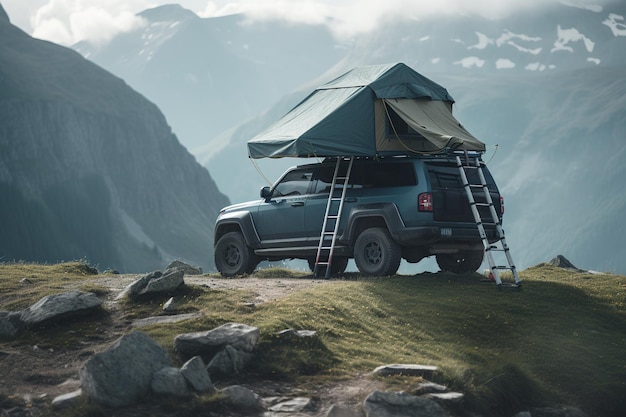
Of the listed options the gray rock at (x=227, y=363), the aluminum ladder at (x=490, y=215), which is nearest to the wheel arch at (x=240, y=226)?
the aluminum ladder at (x=490, y=215)

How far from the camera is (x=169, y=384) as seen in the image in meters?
11.4

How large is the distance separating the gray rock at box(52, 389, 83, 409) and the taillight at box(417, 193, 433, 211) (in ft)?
29.2

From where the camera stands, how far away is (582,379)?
1429cm

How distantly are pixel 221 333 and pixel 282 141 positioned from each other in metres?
7.87

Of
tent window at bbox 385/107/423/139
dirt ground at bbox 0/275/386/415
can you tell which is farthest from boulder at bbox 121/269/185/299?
tent window at bbox 385/107/423/139

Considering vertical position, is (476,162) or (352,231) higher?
(476,162)

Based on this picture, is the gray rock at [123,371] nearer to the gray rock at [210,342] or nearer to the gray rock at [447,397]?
the gray rock at [210,342]

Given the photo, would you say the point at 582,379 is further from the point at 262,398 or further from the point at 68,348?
the point at 68,348

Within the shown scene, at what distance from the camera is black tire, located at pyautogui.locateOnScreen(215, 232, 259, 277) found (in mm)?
21469

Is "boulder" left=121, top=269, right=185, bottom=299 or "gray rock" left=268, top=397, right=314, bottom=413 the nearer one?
"gray rock" left=268, top=397, right=314, bottom=413

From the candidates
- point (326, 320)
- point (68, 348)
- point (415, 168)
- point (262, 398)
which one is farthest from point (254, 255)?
point (262, 398)

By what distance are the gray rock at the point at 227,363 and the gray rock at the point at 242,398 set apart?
2.34 ft

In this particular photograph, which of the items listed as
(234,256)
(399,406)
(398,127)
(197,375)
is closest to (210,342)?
(197,375)

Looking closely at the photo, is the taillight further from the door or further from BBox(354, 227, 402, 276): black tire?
the door
